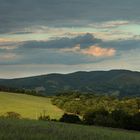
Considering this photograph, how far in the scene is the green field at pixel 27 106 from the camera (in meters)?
149

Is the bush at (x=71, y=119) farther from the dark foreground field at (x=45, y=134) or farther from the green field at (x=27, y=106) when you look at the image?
the dark foreground field at (x=45, y=134)

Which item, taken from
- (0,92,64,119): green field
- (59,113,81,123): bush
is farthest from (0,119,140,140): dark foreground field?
(0,92,64,119): green field

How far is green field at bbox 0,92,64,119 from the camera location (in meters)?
149

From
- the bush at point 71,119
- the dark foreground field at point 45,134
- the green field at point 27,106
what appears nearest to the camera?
the dark foreground field at point 45,134

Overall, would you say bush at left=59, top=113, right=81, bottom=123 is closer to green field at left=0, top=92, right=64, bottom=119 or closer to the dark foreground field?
green field at left=0, top=92, right=64, bottom=119

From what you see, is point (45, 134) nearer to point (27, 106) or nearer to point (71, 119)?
point (71, 119)

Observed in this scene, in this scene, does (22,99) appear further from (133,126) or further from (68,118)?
(133,126)

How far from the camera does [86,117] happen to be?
104 meters

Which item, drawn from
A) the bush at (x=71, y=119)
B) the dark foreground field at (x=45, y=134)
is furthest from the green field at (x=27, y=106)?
the dark foreground field at (x=45, y=134)

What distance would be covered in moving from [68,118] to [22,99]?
72.7 meters

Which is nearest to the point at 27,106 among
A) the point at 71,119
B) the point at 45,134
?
the point at 71,119

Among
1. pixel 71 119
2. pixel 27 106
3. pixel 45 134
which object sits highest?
pixel 45 134

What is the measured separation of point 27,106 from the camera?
16425 cm

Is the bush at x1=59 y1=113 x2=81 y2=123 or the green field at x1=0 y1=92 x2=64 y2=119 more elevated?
the green field at x1=0 y1=92 x2=64 y2=119
